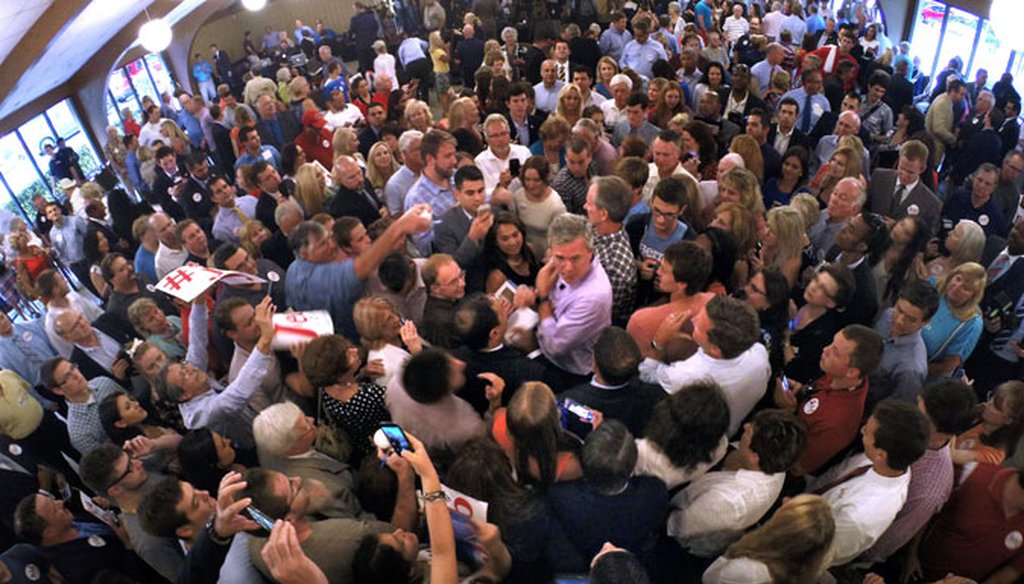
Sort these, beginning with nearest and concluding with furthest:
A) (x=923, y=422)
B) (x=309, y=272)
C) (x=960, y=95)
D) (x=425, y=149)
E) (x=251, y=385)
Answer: (x=923, y=422), (x=251, y=385), (x=309, y=272), (x=425, y=149), (x=960, y=95)

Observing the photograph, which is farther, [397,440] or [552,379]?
[552,379]

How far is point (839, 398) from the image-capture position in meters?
2.42

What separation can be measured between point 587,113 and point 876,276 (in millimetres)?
2599

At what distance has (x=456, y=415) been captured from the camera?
7.56 feet

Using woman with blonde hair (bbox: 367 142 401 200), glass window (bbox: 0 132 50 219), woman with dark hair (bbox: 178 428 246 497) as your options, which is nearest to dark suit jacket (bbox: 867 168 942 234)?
woman with blonde hair (bbox: 367 142 401 200)

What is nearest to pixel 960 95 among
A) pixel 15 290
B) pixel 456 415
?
pixel 456 415

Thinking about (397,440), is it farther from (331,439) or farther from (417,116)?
(417,116)

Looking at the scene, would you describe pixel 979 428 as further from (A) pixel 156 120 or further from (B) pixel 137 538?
(A) pixel 156 120

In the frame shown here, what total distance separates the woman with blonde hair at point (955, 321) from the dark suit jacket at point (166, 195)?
6.01m

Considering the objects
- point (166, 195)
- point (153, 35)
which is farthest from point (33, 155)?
point (166, 195)

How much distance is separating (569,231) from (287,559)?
5.64 feet

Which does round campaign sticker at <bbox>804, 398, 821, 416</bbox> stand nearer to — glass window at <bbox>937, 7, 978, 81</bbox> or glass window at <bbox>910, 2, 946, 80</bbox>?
glass window at <bbox>937, 7, 978, 81</bbox>

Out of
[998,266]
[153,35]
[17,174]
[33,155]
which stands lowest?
[998,266]

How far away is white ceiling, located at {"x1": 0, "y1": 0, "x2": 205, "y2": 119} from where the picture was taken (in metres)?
5.51
